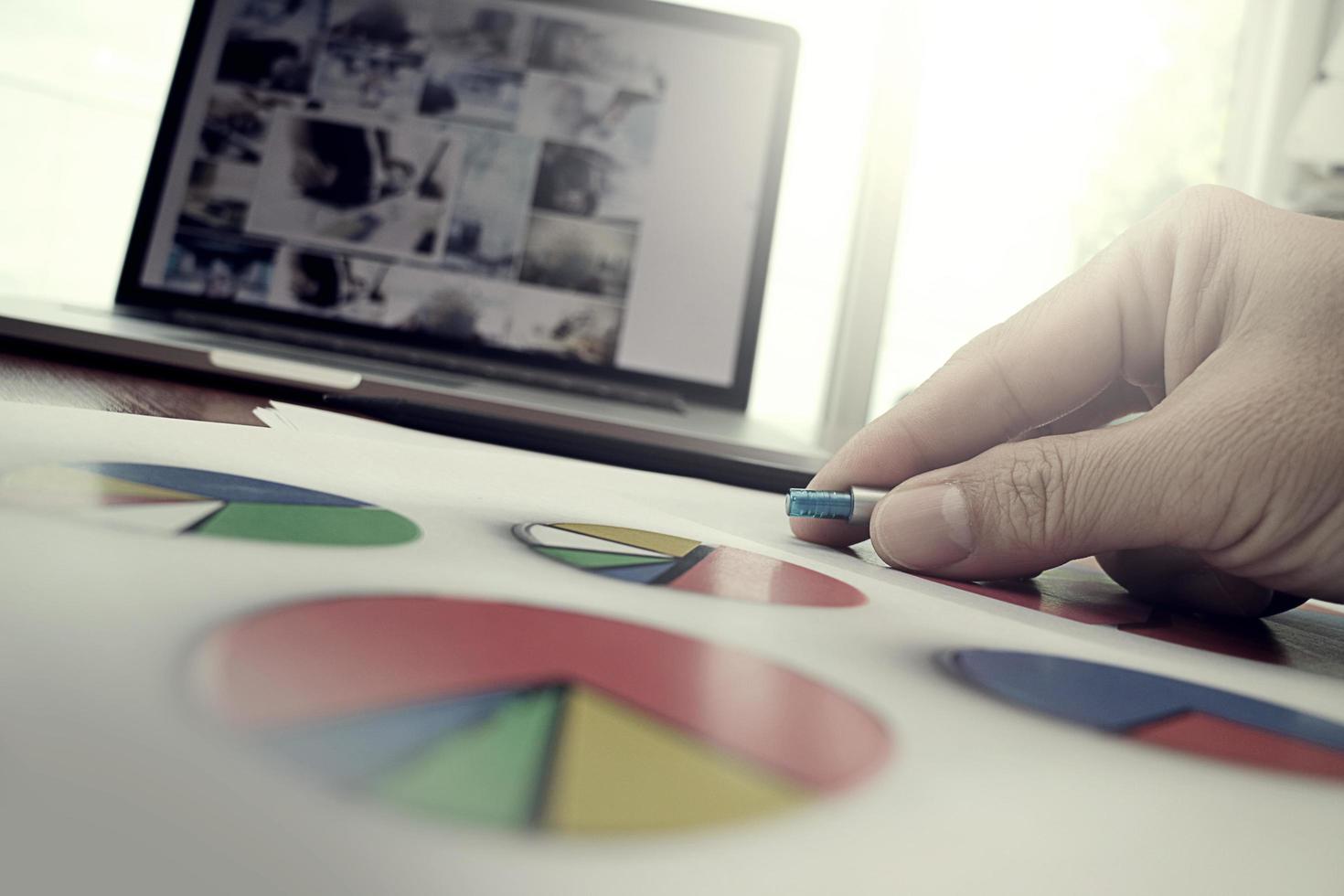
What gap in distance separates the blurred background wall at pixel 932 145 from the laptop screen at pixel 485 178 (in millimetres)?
823

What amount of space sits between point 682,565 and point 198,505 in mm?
154

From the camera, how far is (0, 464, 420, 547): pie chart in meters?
0.22

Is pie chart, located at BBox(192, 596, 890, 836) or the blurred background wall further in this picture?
the blurred background wall

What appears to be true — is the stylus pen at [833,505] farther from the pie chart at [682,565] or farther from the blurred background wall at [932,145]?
the blurred background wall at [932,145]

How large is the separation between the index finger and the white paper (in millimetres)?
204

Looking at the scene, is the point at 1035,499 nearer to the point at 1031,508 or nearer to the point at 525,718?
the point at 1031,508

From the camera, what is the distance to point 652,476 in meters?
0.56

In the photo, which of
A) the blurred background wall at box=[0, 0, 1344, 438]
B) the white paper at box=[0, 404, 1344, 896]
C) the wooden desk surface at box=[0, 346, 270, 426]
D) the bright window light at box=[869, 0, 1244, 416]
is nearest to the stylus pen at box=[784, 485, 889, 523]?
the white paper at box=[0, 404, 1344, 896]

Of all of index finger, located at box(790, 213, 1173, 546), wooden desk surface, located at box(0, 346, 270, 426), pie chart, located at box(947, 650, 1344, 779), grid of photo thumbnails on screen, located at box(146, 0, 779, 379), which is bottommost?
pie chart, located at box(947, 650, 1344, 779)

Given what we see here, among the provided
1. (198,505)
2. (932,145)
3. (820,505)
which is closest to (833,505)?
(820,505)

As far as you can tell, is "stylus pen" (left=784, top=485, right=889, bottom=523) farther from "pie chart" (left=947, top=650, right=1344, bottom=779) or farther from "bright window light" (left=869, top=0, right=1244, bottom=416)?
"bright window light" (left=869, top=0, right=1244, bottom=416)

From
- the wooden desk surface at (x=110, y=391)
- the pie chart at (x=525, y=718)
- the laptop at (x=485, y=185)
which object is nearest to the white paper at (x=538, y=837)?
the pie chart at (x=525, y=718)

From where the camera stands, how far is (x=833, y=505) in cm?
42

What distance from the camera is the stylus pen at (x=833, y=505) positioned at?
1.36 feet
